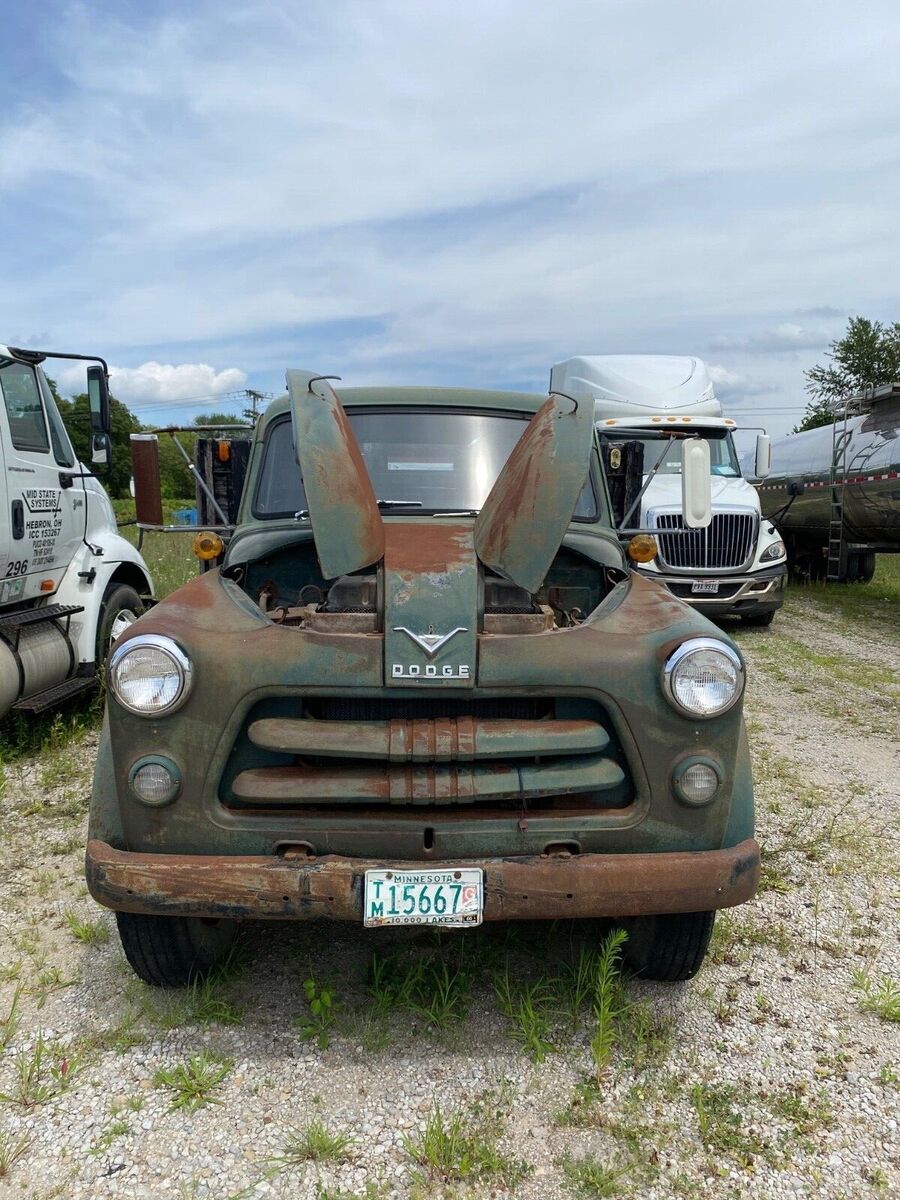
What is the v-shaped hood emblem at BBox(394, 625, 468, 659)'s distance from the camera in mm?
2607

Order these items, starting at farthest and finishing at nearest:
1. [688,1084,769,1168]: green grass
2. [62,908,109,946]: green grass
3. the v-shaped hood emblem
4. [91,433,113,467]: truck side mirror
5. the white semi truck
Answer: [91,433,113,467]: truck side mirror → the white semi truck → [62,908,109,946]: green grass → the v-shaped hood emblem → [688,1084,769,1168]: green grass

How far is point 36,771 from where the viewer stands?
5309mm

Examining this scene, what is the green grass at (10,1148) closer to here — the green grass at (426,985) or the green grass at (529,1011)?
the green grass at (426,985)

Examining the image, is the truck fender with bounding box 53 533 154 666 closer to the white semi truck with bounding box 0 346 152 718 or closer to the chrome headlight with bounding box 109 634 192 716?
the white semi truck with bounding box 0 346 152 718

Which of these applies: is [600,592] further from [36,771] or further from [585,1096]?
[36,771]

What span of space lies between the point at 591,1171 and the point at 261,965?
1427mm

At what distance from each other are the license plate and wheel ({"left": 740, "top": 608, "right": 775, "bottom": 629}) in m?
8.41

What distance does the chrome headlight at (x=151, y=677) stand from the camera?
256 centimetres

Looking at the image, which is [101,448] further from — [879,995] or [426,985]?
[879,995]

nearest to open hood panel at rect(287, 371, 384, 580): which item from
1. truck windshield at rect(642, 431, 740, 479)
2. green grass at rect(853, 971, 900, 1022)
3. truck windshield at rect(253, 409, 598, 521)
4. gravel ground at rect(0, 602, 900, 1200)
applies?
truck windshield at rect(253, 409, 598, 521)

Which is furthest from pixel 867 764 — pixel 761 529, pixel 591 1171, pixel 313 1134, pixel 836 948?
pixel 761 529

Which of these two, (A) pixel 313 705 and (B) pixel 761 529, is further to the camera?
(B) pixel 761 529

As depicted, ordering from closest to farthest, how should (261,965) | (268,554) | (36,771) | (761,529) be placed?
(261,965), (268,554), (36,771), (761,529)

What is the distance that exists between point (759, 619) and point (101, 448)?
7.86 meters
